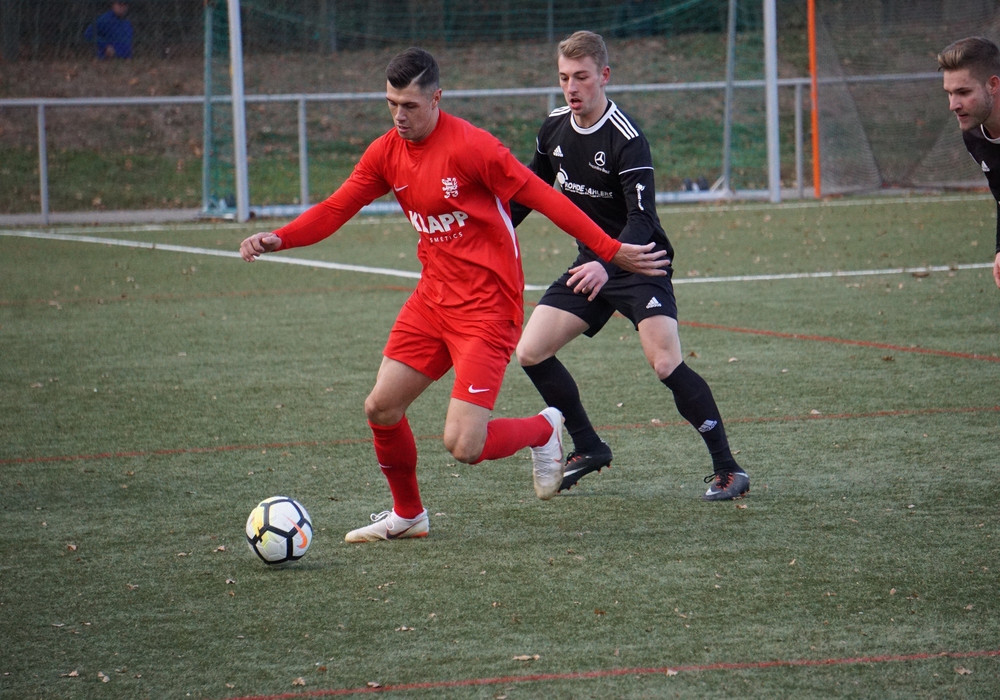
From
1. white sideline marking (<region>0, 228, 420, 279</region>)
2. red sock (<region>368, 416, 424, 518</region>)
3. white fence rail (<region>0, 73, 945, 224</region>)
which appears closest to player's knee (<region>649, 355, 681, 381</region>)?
red sock (<region>368, 416, 424, 518</region>)

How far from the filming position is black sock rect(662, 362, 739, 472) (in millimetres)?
5355

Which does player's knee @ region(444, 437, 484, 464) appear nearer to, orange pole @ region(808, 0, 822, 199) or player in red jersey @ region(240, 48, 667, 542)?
player in red jersey @ region(240, 48, 667, 542)

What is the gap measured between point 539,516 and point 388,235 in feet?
41.8

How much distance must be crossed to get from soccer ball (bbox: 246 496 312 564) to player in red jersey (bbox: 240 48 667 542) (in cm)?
34

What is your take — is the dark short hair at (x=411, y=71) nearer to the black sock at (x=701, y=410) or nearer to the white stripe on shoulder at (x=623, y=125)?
the white stripe on shoulder at (x=623, y=125)

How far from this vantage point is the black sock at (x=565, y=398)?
18.6 feet

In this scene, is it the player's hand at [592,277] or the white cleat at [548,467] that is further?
the white cleat at [548,467]

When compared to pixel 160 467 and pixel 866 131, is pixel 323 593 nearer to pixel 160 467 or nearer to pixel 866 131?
pixel 160 467

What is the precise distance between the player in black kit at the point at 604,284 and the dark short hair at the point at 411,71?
0.79 metres

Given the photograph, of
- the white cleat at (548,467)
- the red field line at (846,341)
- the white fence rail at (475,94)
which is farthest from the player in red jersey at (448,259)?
the white fence rail at (475,94)

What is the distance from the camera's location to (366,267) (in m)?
14.0

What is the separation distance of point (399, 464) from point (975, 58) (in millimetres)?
2767

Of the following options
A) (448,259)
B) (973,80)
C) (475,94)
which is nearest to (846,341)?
(973,80)

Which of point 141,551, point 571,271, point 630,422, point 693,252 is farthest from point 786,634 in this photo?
point 693,252
